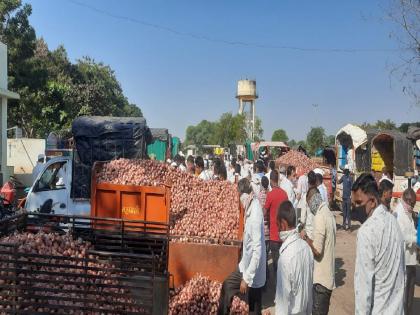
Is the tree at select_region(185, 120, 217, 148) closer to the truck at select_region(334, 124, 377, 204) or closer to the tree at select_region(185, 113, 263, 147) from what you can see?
the tree at select_region(185, 113, 263, 147)

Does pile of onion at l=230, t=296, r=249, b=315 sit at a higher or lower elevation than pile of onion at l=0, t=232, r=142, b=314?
lower

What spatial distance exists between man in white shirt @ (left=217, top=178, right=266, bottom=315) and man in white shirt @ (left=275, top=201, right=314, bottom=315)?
45.4 inches

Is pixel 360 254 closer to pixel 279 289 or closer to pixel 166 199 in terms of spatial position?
pixel 279 289

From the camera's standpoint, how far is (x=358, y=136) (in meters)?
17.6

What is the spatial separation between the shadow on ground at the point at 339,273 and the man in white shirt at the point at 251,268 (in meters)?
3.29

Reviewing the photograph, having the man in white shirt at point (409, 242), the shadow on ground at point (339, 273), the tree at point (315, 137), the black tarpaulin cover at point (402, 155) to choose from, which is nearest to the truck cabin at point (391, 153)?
the black tarpaulin cover at point (402, 155)

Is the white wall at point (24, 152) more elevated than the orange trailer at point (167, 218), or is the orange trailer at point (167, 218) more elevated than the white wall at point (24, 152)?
the white wall at point (24, 152)

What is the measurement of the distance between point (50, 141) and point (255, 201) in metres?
17.3

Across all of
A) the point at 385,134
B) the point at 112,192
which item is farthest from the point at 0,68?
the point at 385,134

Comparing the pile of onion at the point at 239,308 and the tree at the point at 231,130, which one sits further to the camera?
the tree at the point at 231,130

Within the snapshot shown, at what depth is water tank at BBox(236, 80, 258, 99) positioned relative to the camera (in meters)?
62.2

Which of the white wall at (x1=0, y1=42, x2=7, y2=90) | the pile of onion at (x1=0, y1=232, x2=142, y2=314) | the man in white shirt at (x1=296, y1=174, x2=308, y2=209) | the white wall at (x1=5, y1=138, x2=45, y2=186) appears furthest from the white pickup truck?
the white wall at (x1=5, y1=138, x2=45, y2=186)

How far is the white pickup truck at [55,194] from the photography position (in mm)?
9242

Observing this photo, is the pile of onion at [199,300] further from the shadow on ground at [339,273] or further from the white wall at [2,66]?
the white wall at [2,66]
